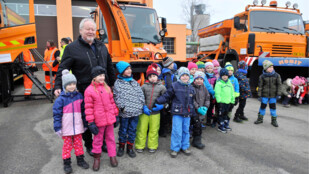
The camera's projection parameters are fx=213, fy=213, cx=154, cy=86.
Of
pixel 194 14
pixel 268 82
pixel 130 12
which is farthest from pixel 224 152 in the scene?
pixel 194 14

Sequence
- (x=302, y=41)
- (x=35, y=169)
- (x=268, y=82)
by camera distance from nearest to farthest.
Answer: (x=35, y=169)
(x=268, y=82)
(x=302, y=41)

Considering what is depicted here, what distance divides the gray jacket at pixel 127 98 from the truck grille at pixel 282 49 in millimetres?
6717

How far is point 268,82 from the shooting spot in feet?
16.9

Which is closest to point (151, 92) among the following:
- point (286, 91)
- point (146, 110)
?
point (146, 110)

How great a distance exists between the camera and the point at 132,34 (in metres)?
6.28

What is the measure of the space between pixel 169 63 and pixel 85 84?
6.05ft

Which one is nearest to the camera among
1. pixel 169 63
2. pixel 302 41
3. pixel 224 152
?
pixel 224 152

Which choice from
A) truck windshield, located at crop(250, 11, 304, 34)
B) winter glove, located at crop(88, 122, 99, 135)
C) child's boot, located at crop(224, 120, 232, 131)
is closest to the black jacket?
winter glove, located at crop(88, 122, 99, 135)

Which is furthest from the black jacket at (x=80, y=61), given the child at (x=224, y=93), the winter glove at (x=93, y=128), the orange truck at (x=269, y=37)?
the orange truck at (x=269, y=37)

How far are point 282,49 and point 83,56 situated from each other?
7721 millimetres

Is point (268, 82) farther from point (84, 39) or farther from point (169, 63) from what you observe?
point (84, 39)

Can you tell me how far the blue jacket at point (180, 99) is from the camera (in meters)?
3.49

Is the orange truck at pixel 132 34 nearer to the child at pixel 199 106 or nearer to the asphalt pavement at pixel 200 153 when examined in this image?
the child at pixel 199 106

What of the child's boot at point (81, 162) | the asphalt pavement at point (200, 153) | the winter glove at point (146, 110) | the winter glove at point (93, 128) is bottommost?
the asphalt pavement at point (200, 153)
